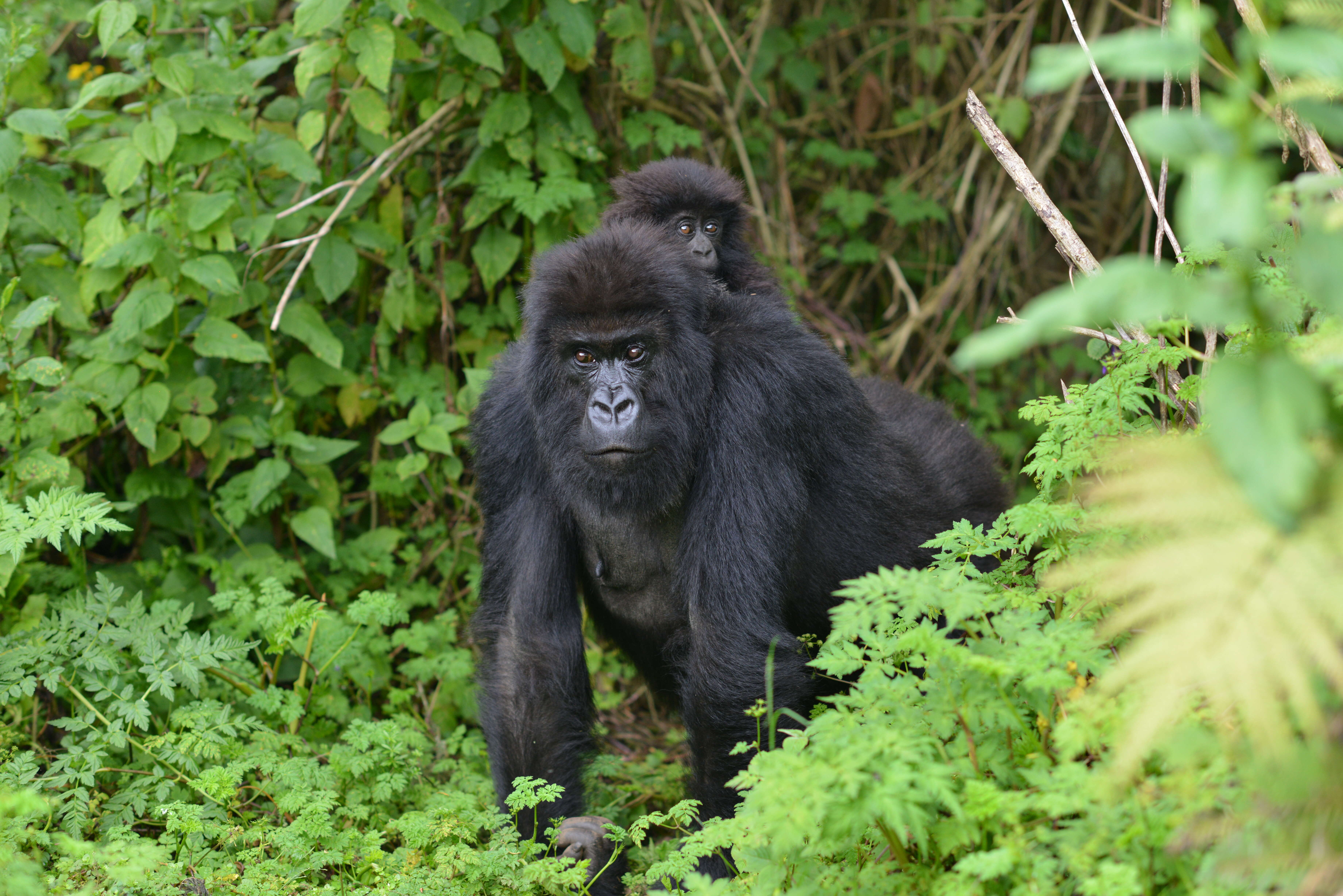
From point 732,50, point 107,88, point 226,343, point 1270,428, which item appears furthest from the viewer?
point 732,50

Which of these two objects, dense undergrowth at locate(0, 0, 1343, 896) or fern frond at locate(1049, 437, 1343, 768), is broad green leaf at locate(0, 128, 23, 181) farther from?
fern frond at locate(1049, 437, 1343, 768)

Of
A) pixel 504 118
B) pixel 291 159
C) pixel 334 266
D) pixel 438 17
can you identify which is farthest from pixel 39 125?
pixel 504 118

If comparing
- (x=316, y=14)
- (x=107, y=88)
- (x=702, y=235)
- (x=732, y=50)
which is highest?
(x=732, y=50)

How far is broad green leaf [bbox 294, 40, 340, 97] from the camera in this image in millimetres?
3645

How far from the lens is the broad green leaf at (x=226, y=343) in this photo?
11.9 feet

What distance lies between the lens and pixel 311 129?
150 inches

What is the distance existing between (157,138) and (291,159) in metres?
0.42

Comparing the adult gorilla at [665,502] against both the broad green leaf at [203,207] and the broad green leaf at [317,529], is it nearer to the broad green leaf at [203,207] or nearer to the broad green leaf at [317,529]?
the broad green leaf at [317,529]

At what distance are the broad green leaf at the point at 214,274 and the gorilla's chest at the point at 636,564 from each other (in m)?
1.39

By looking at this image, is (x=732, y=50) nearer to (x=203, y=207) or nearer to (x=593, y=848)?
(x=203, y=207)

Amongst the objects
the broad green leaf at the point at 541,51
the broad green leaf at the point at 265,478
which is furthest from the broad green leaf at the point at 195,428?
the broad green leaf at the point at 541,51

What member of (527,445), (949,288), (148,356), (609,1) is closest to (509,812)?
(527,445)

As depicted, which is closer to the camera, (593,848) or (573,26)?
(593,848)

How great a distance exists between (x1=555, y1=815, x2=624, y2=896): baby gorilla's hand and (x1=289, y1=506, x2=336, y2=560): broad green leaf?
146cm
